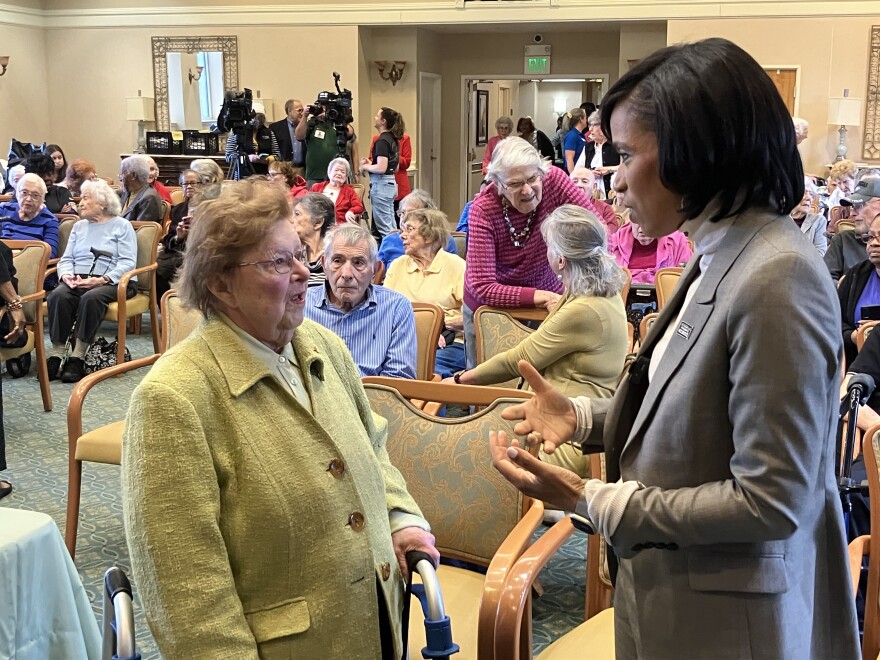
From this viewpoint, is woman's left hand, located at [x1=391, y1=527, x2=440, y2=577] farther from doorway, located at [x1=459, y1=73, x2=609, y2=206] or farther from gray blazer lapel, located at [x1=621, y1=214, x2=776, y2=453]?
doorway, located at [x1=459, y1=73, x2=609, y2=206]

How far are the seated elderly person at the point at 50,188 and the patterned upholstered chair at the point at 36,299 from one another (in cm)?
298

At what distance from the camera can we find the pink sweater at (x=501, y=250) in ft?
13.3

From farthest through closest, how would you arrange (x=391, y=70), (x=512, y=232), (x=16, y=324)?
(x=391, y=70) < (x=16, y=324) < (x=512, y=232)

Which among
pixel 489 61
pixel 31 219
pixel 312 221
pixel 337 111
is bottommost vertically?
pixel 31 219

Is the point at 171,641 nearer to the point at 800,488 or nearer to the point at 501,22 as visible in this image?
the point at 800,488

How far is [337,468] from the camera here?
1.63 metres

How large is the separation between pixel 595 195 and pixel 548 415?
21.2 ft

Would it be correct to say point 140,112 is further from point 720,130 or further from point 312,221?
point 720,130

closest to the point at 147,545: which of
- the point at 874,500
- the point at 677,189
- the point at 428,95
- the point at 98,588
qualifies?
the point at 677,189

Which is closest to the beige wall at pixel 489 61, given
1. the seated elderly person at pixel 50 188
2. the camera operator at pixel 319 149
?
the camera operator at pixel 319 149

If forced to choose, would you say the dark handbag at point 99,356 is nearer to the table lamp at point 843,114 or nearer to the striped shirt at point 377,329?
the striped shirt at point 377,329

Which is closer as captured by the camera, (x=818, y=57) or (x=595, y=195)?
(x=595, y=195)

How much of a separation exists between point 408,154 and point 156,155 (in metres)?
4.09

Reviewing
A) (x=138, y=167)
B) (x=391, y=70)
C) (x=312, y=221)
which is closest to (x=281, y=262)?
(x=312, y=221)
